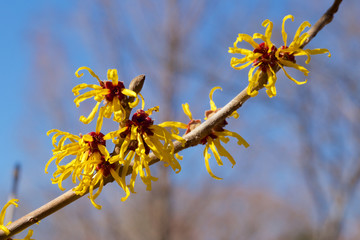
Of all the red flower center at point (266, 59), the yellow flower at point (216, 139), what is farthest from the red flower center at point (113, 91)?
the red flower center at point (266, 59)

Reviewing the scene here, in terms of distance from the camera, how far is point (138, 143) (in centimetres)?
73

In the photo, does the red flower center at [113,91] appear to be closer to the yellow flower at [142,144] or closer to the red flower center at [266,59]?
the yellow flower at [142,144]

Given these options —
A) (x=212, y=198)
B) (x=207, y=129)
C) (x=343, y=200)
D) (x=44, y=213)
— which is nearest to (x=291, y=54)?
(x=207, y=129)

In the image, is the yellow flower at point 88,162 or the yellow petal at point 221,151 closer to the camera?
the yellow flower at point 88,162

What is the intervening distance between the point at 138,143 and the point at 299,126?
504cm

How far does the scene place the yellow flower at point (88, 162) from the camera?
0.75 meters

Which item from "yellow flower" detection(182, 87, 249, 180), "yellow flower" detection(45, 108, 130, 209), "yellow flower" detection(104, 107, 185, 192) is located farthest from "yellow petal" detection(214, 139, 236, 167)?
"yellow flower" detection(45, 108, 130, 209)

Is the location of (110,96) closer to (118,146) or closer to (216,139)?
(118,146)

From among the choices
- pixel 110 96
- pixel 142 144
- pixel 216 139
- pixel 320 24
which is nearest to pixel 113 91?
pixel 110 96

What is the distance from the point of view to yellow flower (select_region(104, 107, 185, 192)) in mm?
723

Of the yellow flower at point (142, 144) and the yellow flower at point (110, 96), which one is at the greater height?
the yellow flower at point (110, 96)

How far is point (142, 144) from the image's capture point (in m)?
0.73

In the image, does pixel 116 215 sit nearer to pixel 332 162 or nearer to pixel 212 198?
pixel 212 198

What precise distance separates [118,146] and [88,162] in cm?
7
